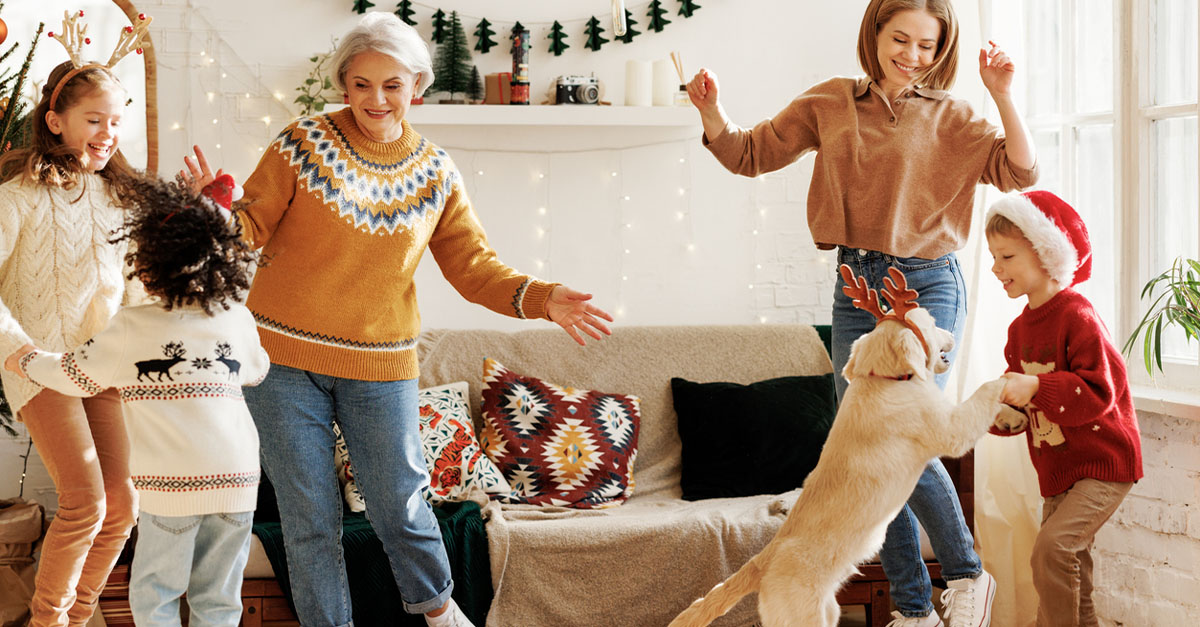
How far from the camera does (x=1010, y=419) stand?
2.06 meters

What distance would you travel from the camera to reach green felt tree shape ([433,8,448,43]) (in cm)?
339

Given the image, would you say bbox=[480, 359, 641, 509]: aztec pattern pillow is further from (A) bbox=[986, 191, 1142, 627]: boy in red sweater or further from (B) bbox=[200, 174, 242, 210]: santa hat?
(B) bbox=[200, 174, 242, 210]: santa hat

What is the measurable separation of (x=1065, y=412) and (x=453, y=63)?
7.24 feet

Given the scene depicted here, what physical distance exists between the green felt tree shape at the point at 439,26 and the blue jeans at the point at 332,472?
1.64 m

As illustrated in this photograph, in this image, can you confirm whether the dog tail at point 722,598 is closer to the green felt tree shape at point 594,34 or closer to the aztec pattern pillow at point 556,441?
→ the aztec pattern pillow at point 556,441

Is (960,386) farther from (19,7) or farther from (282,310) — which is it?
(19,7)

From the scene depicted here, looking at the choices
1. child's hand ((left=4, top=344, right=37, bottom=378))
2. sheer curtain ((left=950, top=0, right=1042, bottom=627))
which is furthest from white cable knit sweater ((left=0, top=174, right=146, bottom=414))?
sheer curtain ((left=950, top=0, right=1042, bottom=627))

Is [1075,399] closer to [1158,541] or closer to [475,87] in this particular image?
[1158,541]

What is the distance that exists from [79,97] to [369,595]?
1344 millimetres

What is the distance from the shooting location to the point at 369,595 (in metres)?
2.54

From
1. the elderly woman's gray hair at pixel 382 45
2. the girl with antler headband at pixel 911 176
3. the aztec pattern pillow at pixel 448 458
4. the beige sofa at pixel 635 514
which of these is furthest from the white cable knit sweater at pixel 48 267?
the girl with antler headband at pixel 911 176

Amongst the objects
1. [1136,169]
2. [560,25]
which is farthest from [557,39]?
[1136,169]

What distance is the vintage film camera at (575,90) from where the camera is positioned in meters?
3.40

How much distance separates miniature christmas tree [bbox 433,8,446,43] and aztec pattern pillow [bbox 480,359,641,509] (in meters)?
1.13
